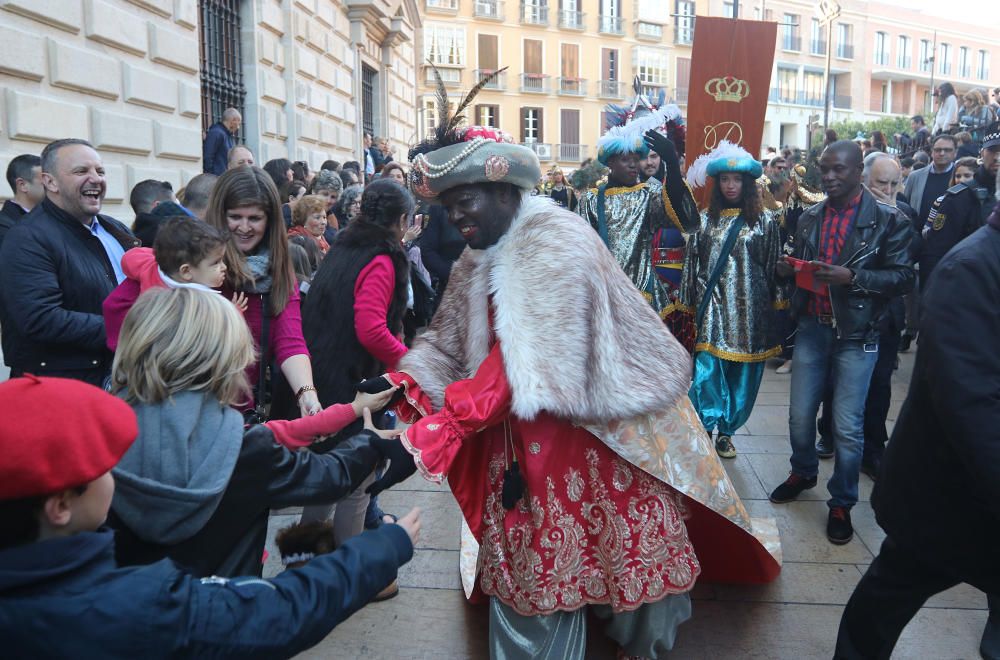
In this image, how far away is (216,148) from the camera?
9.22 m

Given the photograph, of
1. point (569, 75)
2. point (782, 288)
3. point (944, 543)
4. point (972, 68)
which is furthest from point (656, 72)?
point (944, 543)

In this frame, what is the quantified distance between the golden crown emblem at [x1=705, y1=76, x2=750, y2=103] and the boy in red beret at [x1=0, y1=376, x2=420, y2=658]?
238 inches

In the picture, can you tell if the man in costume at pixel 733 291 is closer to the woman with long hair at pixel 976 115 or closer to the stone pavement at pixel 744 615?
the stone pavement at pixel 744 615

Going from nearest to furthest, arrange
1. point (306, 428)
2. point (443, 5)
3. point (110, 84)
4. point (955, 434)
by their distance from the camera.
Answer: point (955, 434)
point (306, 428)
point (110, 84)
point (443, 5)

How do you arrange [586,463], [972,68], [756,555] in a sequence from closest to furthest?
[586,463] < [756,555] < [972,68]

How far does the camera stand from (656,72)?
4941 cm

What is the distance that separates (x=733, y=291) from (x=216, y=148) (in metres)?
6.46

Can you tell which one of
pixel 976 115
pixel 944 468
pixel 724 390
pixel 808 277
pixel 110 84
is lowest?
pixel 724 390

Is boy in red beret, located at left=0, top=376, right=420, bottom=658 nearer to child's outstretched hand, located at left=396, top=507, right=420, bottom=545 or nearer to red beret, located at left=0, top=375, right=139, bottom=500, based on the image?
red beret, located at left=0, top=375, right=139, bottom=500

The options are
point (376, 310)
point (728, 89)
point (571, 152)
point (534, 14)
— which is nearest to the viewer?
point (376, 310)

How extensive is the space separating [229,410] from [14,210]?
11.1 ft

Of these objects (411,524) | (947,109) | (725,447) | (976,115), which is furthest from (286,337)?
(947,109)

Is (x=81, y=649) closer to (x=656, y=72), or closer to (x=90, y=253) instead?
(x=90, y=253)

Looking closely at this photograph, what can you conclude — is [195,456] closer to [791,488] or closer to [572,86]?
[791,488]
